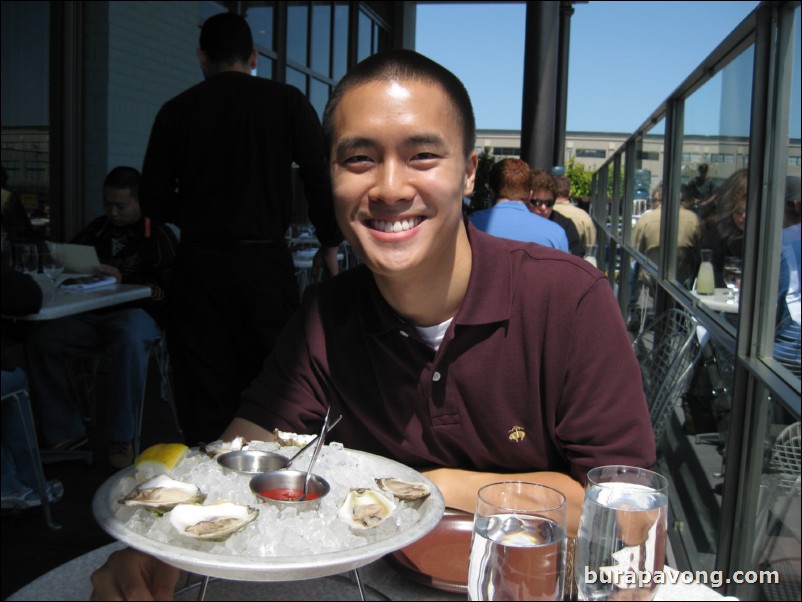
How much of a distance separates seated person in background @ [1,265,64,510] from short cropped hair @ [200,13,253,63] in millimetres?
1297

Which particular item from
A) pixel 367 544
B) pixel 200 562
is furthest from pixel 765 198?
pixel 200 562

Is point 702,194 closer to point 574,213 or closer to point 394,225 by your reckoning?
point 394,225

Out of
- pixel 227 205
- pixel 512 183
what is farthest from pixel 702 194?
pixel 227 205

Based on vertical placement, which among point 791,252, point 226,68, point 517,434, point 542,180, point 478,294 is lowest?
point 517,434

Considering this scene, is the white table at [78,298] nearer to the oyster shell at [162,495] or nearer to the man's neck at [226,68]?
the man's neck at [226,68]

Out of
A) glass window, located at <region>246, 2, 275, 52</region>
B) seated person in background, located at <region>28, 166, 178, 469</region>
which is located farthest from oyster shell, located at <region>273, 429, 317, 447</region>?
glass window, located at <region>246, 2, 275, 52</region>

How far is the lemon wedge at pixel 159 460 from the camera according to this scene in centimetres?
111

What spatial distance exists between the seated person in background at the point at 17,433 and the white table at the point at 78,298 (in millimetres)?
82

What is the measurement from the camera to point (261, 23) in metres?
9.41

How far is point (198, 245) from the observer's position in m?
3.47

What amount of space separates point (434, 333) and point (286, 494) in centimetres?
65

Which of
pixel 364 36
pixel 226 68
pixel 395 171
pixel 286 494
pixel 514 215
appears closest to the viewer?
pixel 286 494

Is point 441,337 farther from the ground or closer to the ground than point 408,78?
closer to the ground

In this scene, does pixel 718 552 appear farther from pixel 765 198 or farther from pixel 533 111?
pixel 533 111
